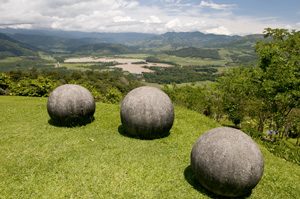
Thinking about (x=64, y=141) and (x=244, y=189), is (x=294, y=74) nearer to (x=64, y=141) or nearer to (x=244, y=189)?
(x=244, y=189)

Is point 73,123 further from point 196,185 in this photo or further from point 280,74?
point 280,74

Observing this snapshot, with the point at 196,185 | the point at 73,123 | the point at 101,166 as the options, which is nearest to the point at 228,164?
the point at 196,185

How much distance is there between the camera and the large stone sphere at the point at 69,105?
71.6 feet

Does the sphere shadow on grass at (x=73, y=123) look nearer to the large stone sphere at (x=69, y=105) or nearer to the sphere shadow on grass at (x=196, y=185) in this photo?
the large stone sphere at (x=69, y=105)

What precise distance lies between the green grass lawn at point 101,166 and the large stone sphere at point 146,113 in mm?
833

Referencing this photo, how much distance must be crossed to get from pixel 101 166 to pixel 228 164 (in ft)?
23.5

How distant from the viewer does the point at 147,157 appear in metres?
17.3

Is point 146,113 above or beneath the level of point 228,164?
above

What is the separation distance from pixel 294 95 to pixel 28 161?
29.9 m

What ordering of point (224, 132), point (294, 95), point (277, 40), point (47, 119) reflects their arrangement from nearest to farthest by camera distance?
point (224, 132) < point (47, 119) < point (294, 95) < point (277, 40)

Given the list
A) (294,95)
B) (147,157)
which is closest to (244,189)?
(147,157)

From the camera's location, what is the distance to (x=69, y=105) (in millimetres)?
21797

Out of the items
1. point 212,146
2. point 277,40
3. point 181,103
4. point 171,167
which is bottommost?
point 181,103

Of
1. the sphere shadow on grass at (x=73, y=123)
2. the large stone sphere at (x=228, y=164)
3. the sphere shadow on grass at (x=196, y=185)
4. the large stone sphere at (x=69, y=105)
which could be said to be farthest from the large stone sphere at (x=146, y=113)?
the large stone sphere at (x=228, y=164)
